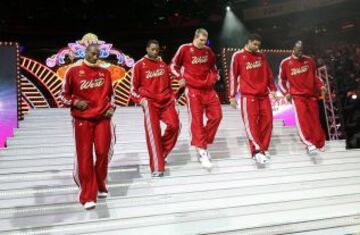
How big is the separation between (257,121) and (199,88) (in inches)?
34.6

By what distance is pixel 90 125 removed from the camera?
4.43 metres

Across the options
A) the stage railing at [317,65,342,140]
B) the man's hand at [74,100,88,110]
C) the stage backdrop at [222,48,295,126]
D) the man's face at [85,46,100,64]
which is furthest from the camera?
the stage backdrop at [222,48,295,126]

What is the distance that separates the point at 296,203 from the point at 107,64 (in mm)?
7166

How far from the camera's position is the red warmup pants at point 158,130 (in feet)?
17.0

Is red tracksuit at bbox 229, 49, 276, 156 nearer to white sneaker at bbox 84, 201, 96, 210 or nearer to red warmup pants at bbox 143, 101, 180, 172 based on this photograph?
red warmup pants at bbox 143, 101, 180, 172

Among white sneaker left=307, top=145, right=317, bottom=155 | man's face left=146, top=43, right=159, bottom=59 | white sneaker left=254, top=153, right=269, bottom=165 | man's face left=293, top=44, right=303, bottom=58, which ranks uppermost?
man's face left=293, top=44, right=303, bottom=58

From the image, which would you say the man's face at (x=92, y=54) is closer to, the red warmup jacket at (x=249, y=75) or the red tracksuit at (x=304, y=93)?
the red warmup jacket at (x=249, y=75)

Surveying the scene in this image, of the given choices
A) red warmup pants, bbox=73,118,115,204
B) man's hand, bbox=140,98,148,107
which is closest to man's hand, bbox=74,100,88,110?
red warmup pants, bbox=73,118,115,204

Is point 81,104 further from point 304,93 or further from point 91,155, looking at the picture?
point 304,93

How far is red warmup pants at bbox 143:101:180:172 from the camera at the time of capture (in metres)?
5.18

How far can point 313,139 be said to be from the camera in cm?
645

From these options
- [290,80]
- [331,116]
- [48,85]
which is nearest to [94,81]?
[290,80]

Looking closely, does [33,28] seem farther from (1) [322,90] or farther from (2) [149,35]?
(1) [322,90]

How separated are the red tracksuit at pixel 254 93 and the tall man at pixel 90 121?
78.8 inches
